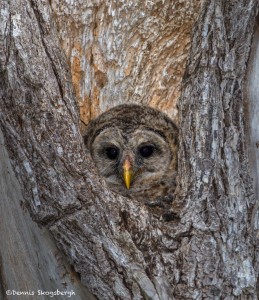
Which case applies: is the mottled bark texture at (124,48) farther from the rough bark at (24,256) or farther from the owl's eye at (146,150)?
the rough bark at (24,256)

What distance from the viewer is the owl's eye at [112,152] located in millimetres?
4344

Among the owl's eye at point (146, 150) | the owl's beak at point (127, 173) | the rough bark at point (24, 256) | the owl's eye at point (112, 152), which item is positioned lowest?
the rough bark at point (24, 256)

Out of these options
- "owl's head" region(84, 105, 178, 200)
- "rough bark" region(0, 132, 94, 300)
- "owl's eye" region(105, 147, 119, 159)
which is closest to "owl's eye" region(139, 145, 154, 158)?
"owl's head" region(84, 105, 178, 200)

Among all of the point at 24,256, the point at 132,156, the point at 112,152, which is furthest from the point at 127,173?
the point at 24,256

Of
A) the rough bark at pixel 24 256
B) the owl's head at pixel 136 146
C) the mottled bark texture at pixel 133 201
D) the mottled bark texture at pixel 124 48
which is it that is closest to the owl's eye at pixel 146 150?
the owl's head at pixel 136 146

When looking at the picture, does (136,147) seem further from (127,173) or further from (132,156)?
(127,173)

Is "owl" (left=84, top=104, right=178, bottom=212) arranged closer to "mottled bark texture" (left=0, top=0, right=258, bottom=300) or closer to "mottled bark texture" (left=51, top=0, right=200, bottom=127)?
"mottled bark texture" (left=51, top=0, right=200, bottom=127)

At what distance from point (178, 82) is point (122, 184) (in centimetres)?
94

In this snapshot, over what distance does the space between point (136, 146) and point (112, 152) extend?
183 millimetres

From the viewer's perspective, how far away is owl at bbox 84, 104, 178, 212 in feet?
14.0

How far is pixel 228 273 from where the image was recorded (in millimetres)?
3199

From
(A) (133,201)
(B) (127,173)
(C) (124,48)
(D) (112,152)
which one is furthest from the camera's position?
(C) (124,48)

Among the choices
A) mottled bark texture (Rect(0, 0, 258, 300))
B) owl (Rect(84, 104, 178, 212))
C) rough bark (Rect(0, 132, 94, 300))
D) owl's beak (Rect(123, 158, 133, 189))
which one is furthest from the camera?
owl (Rect(84, 104, 178, 212))

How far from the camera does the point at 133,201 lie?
3.31 metres
